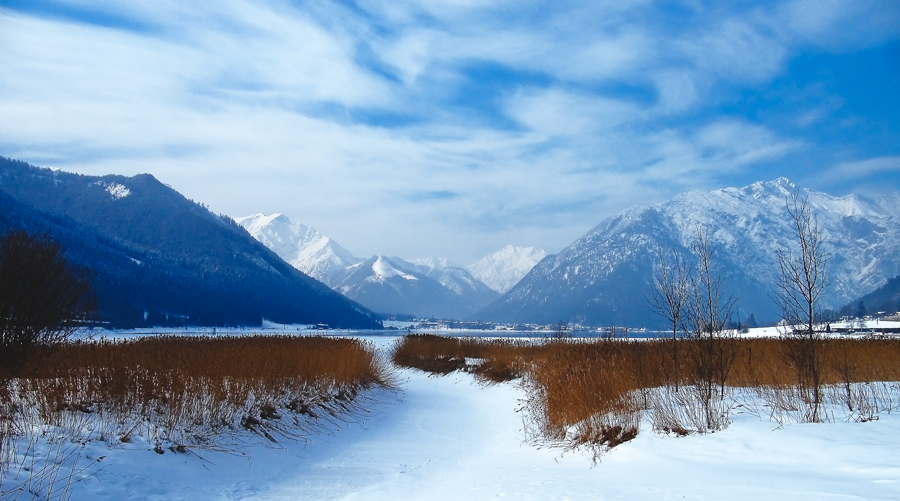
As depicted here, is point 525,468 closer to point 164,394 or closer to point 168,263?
point 164,394

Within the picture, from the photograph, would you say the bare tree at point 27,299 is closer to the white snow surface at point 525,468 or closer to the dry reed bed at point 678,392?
the white snow surface at point 525,468

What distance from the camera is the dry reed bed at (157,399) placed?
7645mm

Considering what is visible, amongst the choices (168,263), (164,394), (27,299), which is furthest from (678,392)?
(168,263)

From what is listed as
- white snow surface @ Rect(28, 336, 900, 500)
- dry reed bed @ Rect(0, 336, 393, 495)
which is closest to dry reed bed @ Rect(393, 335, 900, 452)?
white snow surface @ Rect(28, 336, 900, 500)

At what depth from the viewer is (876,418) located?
7945mm

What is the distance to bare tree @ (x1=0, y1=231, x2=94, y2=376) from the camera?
1054 centimetres

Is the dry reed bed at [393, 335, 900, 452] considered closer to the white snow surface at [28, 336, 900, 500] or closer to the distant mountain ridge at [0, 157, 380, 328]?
the white snow surface at [28, 336, 900, 500]

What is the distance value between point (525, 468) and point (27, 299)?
10.4 metres

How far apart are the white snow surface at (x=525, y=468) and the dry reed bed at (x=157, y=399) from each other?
525 mm

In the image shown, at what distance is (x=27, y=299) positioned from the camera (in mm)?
10914

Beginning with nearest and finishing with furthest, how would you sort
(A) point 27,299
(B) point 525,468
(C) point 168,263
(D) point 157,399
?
(B) point 525,468
(D) point 157,399
(A) point 27,299
(C) point 168,263

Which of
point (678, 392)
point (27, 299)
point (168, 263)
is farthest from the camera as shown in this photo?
point (168, 263)

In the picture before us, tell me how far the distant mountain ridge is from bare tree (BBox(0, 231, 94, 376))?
298 feet

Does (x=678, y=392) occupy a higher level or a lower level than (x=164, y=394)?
lower
